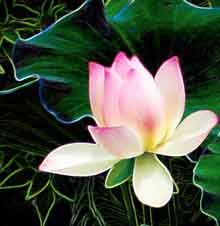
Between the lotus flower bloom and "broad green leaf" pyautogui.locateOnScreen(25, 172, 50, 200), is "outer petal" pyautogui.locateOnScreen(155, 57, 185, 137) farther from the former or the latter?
"broad green leaf" pyautogui.locateOnScreen(25, 172, 50, 200)

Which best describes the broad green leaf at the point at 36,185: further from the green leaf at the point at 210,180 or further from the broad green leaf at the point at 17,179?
the green leaf at the point at 210,180

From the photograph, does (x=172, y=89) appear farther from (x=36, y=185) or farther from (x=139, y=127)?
(x=36, y=185)

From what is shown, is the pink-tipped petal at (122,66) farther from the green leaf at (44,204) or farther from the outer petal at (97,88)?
the green leaf at (44,204)

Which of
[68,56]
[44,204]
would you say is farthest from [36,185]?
[68,56]

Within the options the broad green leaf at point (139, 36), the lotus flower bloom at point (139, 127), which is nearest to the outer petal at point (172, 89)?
the lotus flower bloom at point (139, 127)

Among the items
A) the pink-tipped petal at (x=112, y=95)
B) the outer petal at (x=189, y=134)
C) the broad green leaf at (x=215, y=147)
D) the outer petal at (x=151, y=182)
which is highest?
the pink-tipped petal at (x=112, y=95)

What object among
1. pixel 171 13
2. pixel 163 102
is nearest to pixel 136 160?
pixel 163 102

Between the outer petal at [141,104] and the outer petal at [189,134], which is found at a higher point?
the outer petal at [141,104]

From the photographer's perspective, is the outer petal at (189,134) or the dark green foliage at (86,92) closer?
the outer petal at (189,134)
